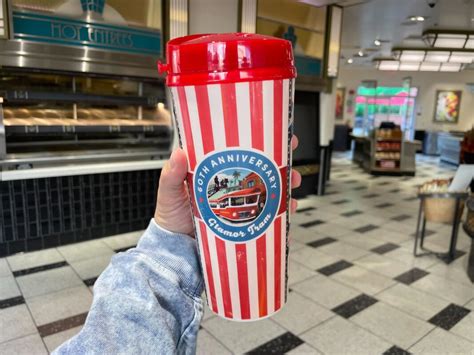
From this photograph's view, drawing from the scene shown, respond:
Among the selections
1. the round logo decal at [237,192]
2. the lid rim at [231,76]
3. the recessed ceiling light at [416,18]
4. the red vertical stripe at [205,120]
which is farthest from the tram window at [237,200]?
the recessed ceiling light at [416,18]

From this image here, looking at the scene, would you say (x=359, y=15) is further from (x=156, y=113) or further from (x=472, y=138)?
(x=156, y=113)

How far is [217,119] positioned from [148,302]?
34 cm

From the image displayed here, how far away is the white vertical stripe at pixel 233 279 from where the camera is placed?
749mm

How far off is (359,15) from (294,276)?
17.3 feet

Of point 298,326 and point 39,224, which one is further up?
point 39,224

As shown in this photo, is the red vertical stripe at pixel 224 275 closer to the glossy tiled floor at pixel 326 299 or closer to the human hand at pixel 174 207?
the human hand at pixel 174 207

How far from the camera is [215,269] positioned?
78 centimetres

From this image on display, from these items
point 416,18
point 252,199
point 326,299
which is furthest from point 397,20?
point 252,199

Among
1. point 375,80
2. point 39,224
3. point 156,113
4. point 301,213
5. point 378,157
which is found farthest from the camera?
point 375,80

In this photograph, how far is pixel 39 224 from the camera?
12.7ft

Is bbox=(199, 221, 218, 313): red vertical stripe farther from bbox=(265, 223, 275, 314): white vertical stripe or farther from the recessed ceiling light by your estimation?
the recessed ceiling light

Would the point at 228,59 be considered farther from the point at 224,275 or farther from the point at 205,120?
the point at 224,275

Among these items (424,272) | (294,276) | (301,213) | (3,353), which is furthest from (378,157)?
(3,353)

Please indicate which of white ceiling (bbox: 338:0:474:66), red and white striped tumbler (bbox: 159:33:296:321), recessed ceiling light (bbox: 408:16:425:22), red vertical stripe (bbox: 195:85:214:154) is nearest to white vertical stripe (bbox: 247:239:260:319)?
red and white striped tumbler (bbox: 159:33:296:321)
